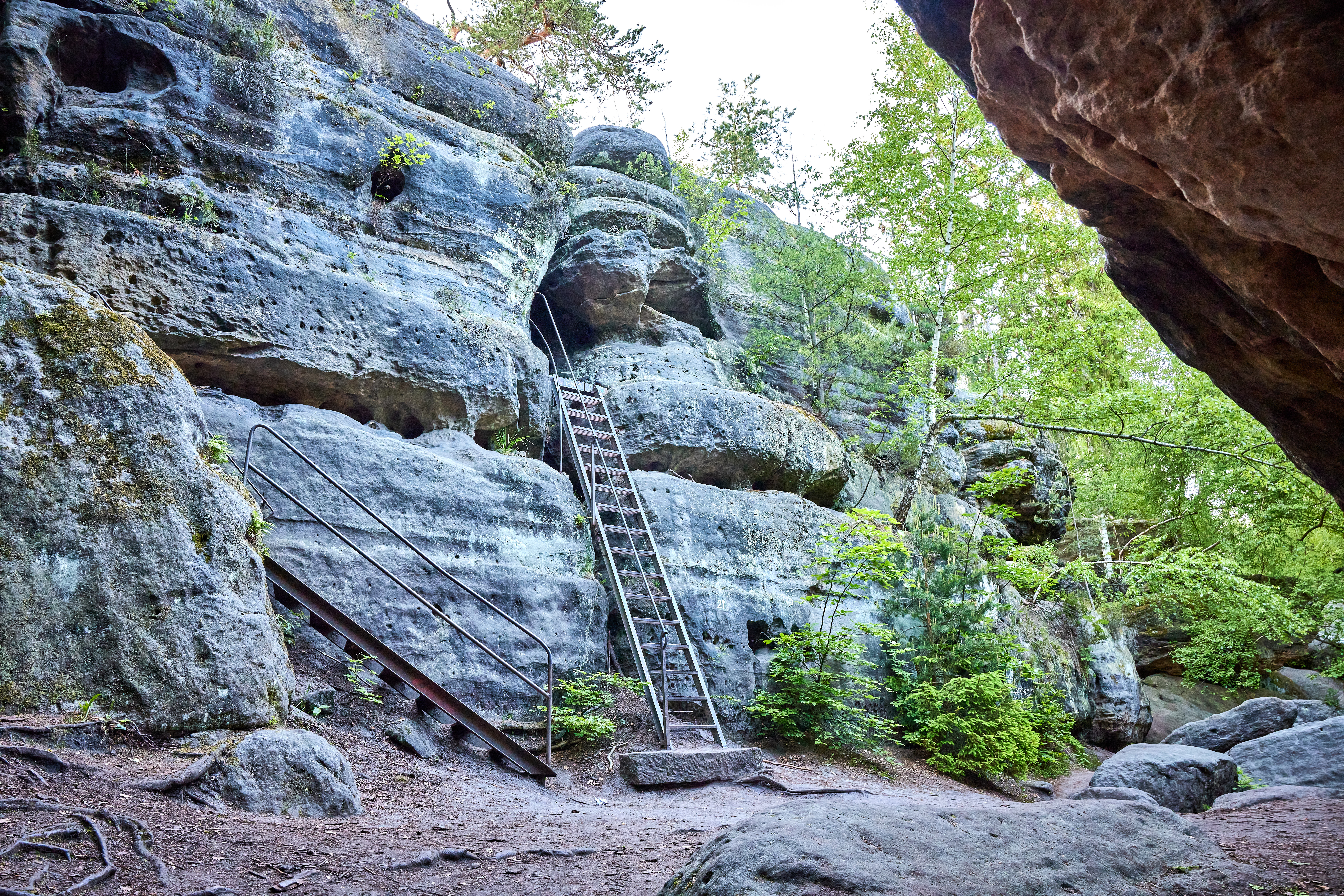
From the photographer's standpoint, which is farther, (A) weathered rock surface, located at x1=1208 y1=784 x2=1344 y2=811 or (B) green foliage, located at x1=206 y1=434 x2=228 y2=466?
(A) weathered rock surface, located at x1=1208 y1=784 x2=1344 y2=811

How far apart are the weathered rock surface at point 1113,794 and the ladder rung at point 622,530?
5695 millimetres

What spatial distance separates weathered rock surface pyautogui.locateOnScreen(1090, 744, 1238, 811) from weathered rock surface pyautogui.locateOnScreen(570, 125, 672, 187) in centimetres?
1359

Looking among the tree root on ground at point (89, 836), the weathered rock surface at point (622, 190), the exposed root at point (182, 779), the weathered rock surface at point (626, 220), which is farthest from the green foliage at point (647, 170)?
the tree root on ground at point (89, 836)

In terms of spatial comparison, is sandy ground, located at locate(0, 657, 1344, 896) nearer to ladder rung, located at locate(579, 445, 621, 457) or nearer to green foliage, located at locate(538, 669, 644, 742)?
green foliage, located at locate(538, 669, 644, 742)

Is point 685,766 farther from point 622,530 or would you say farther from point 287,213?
point 287,213

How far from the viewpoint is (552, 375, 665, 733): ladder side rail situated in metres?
9.21

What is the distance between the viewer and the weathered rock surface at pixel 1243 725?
11516mm

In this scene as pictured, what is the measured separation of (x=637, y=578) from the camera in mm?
10531

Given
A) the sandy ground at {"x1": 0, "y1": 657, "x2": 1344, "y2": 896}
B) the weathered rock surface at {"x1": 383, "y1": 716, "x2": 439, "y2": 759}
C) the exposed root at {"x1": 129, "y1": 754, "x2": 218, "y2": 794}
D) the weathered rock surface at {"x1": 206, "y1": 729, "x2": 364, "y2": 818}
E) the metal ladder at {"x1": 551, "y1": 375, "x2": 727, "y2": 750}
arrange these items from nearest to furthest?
the sandy ground at {"x1": 0, "y1": 657, "x2": 1344, "y2": 896} → the exposed root at {"x1": 129, "y1": 754, "x2": 218, "y2": 794} → the weathered rock surface at {"x1": 206, "y1": 729, "x2": 364, "y2": 818} → the weathered rock surface at {"x1": 383, "y1": 716, "x2": 439, "y2": 759} → the metal ladder at {"x1": 551, "y1": 375, "x2": 727, "y2": 750}

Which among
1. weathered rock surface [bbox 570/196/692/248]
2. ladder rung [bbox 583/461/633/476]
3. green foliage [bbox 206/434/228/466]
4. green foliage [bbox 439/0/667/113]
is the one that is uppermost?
green foliage [bbox 439/0/667/113]

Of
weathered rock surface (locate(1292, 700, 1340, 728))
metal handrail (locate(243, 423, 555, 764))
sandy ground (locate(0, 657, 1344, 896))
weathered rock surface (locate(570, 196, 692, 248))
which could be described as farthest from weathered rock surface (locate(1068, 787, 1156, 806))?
weathered rock surface (locate(570, 196, 692, 248))

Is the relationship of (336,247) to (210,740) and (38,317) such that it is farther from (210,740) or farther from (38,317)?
(210,740)

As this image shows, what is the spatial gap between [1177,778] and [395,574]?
878cm

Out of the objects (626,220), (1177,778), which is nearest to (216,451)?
(626,220)
